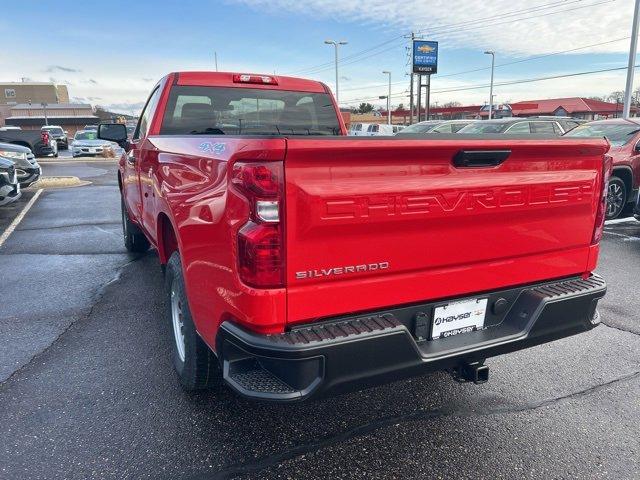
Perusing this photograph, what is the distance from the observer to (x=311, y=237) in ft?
6.48

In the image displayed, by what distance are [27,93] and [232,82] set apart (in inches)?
4855

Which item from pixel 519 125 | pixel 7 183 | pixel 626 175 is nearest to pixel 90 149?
pixel 7 183

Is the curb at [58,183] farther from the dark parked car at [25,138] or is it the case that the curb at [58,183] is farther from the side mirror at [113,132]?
the side mirror at [113,132]

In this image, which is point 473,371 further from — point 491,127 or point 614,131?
point 491,127

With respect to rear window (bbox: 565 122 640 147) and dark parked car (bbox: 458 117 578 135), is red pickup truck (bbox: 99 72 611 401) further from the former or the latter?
dark parked car (bbox: 458 117 578 135)

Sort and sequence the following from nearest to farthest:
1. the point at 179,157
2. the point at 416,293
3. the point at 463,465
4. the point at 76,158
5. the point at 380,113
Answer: the point at 416,293 < the point at 463,465 < the point at 179,157 < the point at 76,158 < the point at 380,113

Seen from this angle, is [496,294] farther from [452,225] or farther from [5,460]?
[5,460]

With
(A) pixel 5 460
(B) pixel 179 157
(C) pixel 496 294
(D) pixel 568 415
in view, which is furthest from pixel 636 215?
(A) pixel 5 460

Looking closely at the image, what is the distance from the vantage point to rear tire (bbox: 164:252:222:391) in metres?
2.77

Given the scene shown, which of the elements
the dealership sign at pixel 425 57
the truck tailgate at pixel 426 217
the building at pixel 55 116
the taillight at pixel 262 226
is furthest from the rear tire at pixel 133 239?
the building at pixel 55 116

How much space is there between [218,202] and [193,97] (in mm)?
2518

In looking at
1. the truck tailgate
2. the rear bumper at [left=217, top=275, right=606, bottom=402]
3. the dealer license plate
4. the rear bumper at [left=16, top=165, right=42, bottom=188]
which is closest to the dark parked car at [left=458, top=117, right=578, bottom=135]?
the truck tailgate

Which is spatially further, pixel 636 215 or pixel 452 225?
pixel 636 215

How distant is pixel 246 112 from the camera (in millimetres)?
4477
